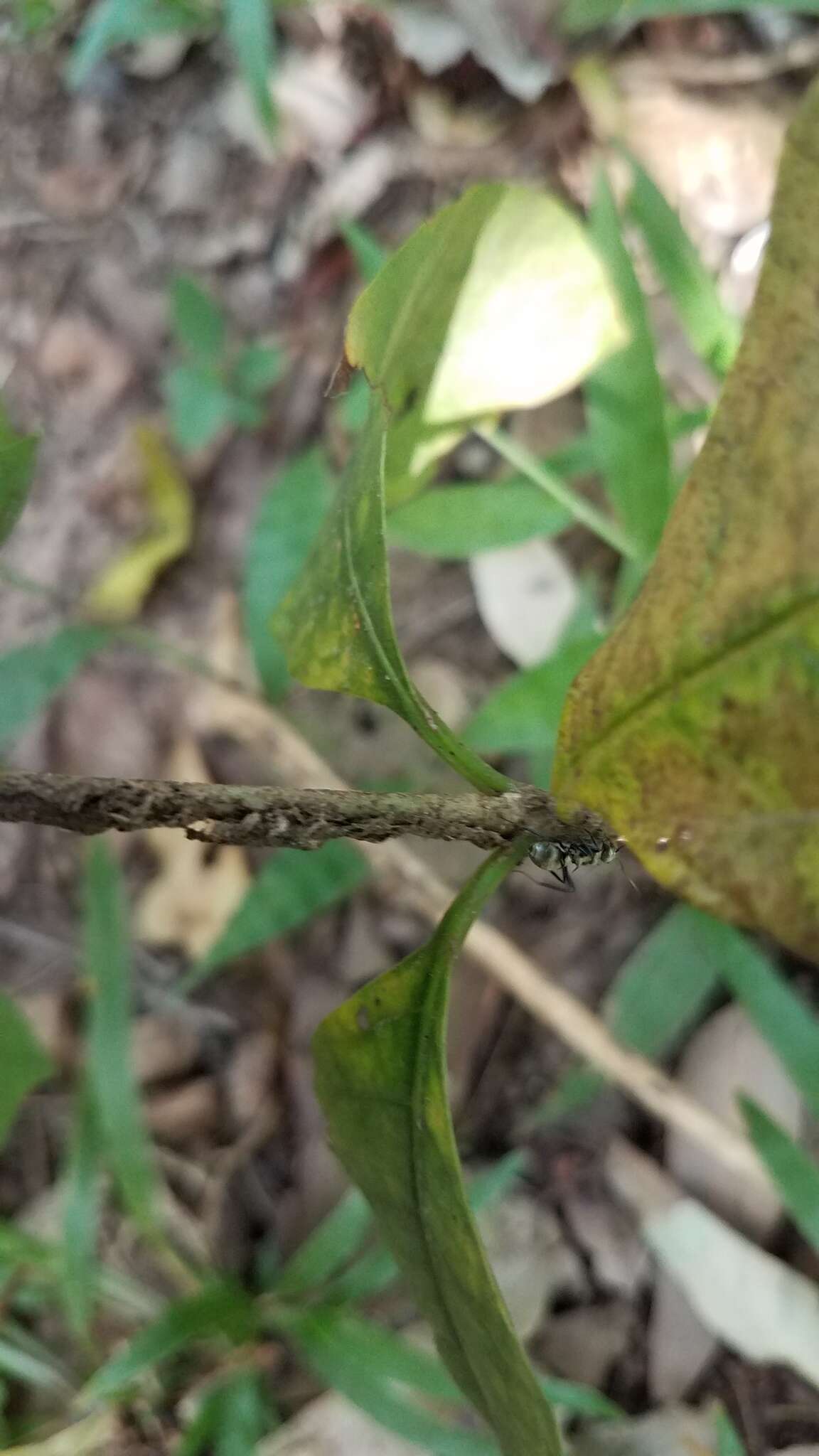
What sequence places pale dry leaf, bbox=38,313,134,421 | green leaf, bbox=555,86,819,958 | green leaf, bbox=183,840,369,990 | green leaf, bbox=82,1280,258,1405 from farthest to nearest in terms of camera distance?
pale dry leaf, bbox=38,313,134,421
green leaf, bbox=183,840,369,990
green leaf, bbox=82,1280,258,1405
green leaf, bbox=555,86,819,958

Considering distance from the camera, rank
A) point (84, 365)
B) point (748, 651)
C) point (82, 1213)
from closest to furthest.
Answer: point (748, 651) → point (82, 1213) → point (84, 365)

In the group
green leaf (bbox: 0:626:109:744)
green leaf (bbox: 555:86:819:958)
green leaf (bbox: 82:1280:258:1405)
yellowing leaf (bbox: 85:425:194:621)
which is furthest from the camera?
yellowing leaf (bbox: 85:425:194:621)

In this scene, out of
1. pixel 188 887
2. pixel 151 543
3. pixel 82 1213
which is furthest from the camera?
pixel 151 543

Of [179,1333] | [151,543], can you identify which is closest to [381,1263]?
[179,1333]

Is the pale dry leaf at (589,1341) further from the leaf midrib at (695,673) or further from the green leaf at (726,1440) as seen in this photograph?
the leaf midrib at (695,673)

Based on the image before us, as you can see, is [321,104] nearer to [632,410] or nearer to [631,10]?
[631,10]

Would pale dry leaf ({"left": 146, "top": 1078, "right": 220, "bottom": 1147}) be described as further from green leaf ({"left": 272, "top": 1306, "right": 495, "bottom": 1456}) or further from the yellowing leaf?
the yellowing leaf

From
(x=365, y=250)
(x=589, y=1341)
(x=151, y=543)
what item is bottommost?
(x=589, y=1341)

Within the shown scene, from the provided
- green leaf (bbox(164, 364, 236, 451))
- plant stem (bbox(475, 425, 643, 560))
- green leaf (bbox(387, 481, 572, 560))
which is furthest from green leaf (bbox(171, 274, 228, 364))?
plant stem (bbox(475, 425, 643, 560))
